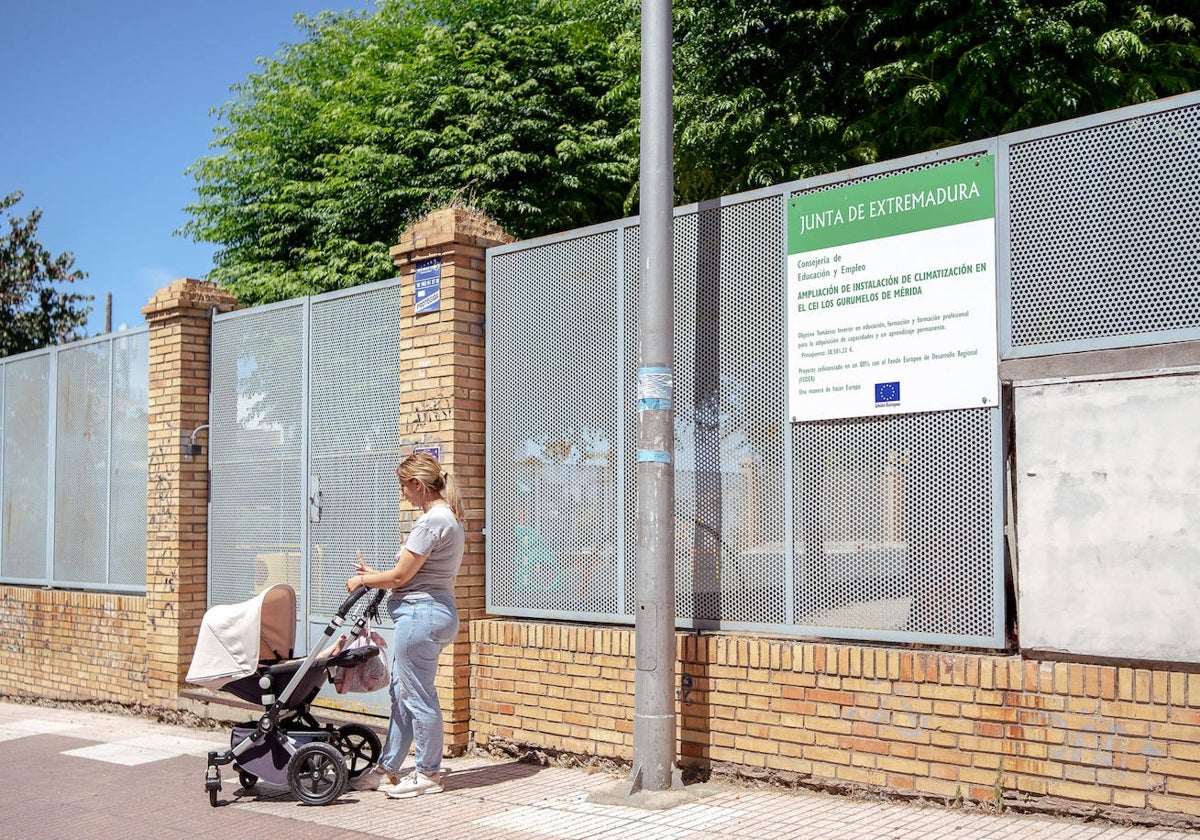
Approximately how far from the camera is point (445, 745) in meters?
8.01

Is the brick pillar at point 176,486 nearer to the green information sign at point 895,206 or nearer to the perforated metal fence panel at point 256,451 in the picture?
the perforated metal fence panel at point 256,451

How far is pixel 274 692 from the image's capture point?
23.0 feet

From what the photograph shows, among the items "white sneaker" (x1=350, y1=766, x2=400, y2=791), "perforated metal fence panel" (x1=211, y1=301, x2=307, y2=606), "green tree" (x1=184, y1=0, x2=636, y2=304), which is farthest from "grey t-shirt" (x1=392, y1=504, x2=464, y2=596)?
"green tree" (x1=184, y1=0, x2=636, y2=304)

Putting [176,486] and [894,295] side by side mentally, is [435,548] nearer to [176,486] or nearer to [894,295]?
[894,295]

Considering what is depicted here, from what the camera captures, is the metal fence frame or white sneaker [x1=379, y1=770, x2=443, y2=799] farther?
white sneaker [x1=379, y1=770, x2=443, y2=799]

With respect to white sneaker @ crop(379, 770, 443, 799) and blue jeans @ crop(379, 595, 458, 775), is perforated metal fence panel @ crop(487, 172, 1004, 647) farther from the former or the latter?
white sneaker @ crop(379, 770, 443, 799)

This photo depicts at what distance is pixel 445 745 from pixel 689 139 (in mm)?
8606

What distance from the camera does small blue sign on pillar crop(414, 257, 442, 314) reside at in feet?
27.5

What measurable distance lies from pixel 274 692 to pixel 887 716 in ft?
11.5

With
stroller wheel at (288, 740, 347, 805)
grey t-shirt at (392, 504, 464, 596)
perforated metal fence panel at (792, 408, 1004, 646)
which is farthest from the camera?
stroller wheel at (288, 740, 347, 805)

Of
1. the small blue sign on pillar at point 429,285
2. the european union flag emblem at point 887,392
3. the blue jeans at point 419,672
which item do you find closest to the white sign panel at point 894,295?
the european union flag emblem at point 887,392

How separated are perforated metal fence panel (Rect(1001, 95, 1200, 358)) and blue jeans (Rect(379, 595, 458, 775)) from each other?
339 centimetres

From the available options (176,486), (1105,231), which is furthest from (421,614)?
(176,486)

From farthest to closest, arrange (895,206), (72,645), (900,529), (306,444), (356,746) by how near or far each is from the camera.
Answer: (72,645), (306,444), (356,746), (895,206), (900,529)
